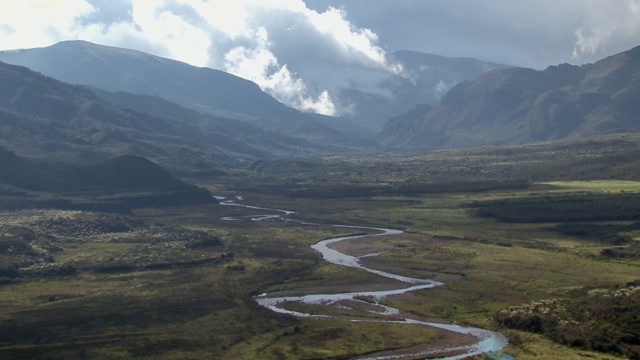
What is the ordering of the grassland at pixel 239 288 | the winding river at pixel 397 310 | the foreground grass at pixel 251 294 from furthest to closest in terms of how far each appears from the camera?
the grassland at pixel 239 288 < the foreground grass at pixel 251 294 < the winding river at pixel 397 310

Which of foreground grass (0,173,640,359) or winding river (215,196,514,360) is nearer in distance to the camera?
winding river (215,196,514,360)

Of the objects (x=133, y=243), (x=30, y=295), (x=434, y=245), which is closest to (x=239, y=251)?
(x=133, y=243)

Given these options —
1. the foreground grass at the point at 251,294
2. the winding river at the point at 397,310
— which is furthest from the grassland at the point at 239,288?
the winding river at the point at 397,310

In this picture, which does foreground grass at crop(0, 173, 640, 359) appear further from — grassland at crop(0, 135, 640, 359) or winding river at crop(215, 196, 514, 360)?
winding river at crop(215, 196, 514, 360)

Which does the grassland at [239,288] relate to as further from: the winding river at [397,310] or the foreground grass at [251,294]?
the winding river at [397,310]

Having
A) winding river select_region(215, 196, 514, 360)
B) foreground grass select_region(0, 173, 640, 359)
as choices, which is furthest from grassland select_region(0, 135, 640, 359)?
winding river select_region(215, 196, 514, 360)

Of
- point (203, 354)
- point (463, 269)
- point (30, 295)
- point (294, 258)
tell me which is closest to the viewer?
point (203, 354)

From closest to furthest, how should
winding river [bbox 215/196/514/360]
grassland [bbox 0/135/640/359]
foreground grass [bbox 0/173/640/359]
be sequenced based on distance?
winding river [bbox 215/196/514/360], foreground grass [bbox 0/173/640/359], grassland [bbox 0/135/640/359]

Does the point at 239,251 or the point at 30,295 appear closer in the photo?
the point at 30,295

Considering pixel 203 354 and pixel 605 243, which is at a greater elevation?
pixel 605 243

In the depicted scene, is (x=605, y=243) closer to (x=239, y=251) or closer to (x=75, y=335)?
(x=239, y=251)

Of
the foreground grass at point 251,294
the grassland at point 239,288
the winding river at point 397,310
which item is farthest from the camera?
the grassland at point 239,288
